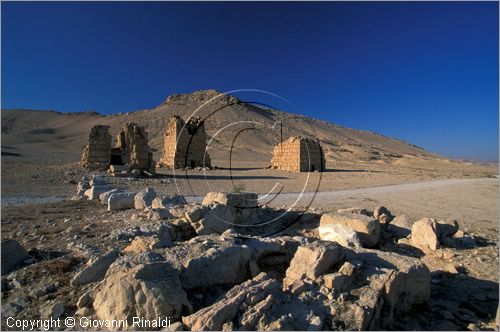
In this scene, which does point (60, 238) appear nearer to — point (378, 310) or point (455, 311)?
point (378, 310)

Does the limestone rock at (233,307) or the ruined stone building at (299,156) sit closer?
the limestone rock at (233,307)

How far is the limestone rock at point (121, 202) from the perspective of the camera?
8.73m

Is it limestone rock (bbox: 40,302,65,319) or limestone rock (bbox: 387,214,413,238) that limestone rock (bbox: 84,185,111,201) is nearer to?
limestone rock (bbox: 40,302,65,319)

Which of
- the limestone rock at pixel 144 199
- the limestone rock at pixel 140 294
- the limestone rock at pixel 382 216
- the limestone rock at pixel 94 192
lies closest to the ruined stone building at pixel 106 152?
the limestone rock at pixel 94 192

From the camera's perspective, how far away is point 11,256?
4715mm

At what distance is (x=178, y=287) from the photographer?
12.1 ft

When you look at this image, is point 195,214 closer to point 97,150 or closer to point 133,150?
point 133,150

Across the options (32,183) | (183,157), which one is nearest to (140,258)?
(32,183)

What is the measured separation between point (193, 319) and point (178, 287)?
0.50 metres

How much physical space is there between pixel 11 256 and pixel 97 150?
53.3ft

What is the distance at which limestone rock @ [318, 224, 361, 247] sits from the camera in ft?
20.1

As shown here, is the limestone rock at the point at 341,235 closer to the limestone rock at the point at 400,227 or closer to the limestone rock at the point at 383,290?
the limestone rock at the point at 383,290

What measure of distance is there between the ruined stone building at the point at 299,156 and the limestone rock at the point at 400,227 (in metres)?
16.6

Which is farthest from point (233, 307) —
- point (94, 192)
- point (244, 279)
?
point (94, 192)
